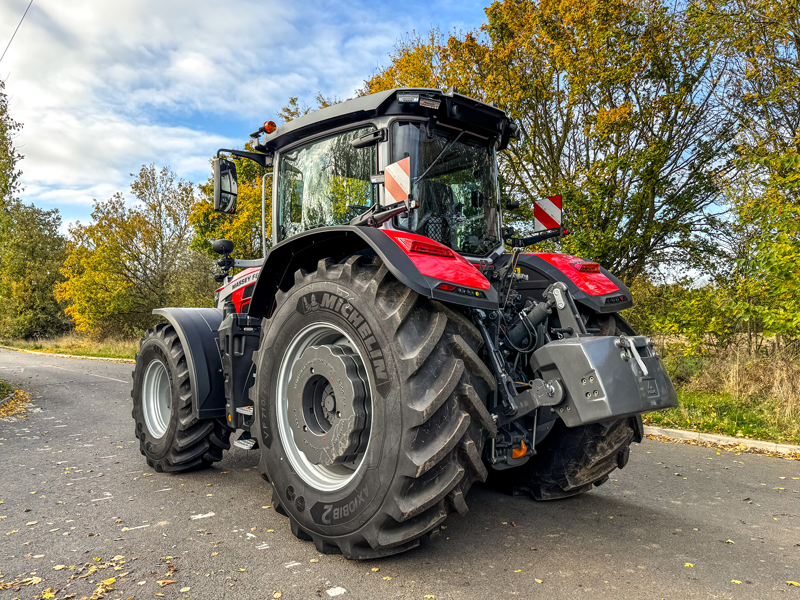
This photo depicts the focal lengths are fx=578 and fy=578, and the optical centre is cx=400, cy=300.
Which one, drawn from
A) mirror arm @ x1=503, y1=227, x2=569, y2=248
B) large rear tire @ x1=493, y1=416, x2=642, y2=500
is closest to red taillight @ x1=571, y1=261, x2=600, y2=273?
mirror arm @ x1=503, y1=227, x2=569, y2=248

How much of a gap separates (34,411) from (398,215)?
8741 mm

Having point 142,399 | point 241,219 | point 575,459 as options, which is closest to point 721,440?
point 575,459

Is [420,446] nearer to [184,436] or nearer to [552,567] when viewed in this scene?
[552,567]

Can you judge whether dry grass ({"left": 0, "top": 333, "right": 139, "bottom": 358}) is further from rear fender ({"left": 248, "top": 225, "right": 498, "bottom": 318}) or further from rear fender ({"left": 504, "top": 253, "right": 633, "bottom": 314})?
rear fender ({"left": 504, "top": 253, "right": 633, "bottom": 314})

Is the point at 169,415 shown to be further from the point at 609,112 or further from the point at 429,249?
the point at 609,112

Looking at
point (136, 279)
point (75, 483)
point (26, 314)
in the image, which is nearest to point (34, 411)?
point (75, 483)

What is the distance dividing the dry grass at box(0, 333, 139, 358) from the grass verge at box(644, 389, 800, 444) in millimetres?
20055

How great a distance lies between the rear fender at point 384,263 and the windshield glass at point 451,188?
452 mm

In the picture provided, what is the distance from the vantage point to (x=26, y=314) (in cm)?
4131

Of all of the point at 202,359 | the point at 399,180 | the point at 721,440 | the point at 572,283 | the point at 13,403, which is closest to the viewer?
the point at 399,180

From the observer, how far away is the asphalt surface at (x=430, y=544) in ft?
9.30

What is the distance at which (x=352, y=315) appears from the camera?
10.1ft

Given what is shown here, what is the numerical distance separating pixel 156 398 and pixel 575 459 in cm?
382

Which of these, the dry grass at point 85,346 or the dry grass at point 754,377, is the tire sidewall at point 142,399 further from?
the dry grass at point 85,346
